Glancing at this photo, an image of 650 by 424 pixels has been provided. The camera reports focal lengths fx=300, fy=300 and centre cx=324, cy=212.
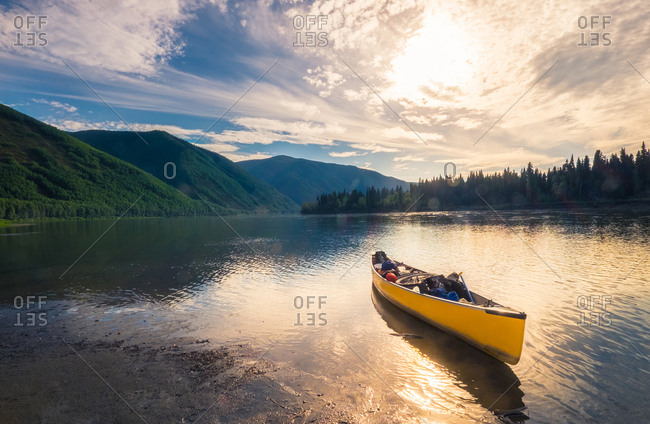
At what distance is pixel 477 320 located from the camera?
40.4 feet

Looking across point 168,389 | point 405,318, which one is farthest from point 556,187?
point 168,389

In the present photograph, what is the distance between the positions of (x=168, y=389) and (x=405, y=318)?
12.2m

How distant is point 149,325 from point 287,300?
8.27 meters

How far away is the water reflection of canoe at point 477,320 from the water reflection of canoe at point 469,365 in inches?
16.8

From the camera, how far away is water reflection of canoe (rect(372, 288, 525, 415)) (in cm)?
974

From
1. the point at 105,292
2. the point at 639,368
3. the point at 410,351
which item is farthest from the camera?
the point at 105,292

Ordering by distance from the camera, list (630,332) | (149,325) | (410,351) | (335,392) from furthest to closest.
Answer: (149,325) < (630,332) < (410,351) < (335,392)

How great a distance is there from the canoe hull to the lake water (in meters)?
0.61

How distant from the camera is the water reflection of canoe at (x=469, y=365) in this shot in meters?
9.74

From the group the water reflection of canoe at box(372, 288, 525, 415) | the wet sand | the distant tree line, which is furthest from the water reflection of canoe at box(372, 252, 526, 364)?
the distant tree line

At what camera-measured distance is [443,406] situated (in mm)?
9383

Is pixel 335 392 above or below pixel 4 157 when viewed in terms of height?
below

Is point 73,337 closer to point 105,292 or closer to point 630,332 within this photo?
point 105,292

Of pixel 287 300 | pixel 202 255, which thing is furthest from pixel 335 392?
pixel 202 255
